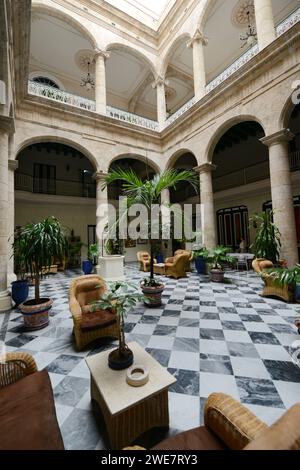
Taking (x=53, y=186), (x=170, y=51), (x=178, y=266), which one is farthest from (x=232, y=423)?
(x=53, y=186)

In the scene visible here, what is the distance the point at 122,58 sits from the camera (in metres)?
10.5

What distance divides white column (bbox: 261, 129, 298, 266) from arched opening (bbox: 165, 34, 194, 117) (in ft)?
21.5

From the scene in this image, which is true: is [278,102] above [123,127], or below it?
below

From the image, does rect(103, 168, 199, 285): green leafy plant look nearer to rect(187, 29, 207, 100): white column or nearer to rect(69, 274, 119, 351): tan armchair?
rect(69, 274, 119, 351): tan armchair

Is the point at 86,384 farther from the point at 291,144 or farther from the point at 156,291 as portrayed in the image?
the point at 291,144

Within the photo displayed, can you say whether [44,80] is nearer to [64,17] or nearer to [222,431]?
[64,17]

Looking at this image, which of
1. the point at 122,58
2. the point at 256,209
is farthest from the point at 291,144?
the point at 122,58

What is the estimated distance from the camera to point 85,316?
119 inches

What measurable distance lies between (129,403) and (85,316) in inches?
71.3

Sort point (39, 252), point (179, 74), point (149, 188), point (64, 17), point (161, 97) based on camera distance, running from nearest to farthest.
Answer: point (39, 252)
point (149, 188)
point (64, 17)
point (161, 97)
point (179, 74)

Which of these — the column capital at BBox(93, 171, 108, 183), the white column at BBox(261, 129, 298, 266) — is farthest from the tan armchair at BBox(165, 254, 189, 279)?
the column capital at BBox(93, 171, 108, 183)

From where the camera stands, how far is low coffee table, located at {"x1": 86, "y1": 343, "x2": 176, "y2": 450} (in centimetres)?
142
